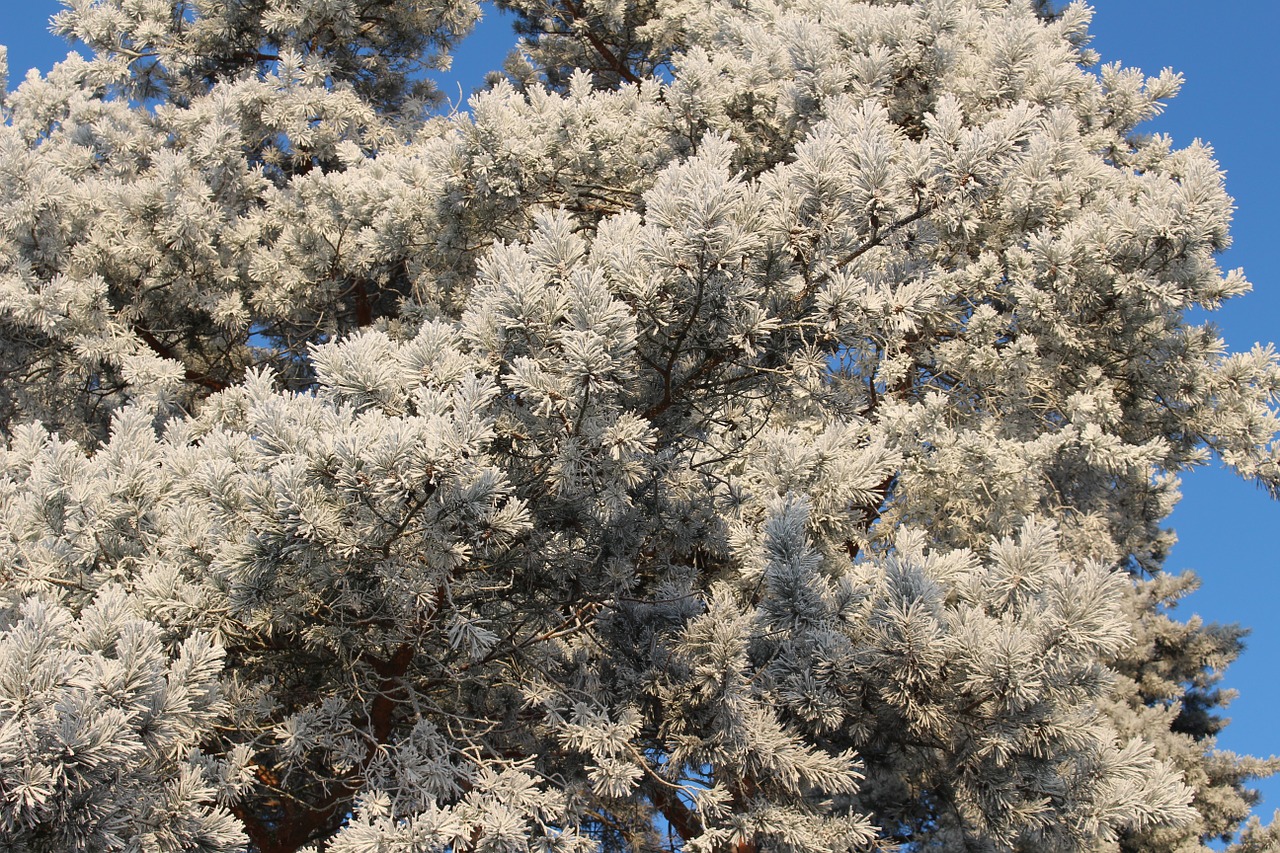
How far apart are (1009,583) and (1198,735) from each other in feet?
32.7

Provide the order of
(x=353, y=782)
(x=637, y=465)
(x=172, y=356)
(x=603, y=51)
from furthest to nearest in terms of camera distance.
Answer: (x=603, y=51) → (x=172, y=356) → (x=353, y=782) → (x=637, y=465)

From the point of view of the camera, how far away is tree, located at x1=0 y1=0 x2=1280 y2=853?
141 inches

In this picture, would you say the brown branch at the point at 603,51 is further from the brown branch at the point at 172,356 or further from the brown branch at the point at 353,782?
the brown branch at the point at 353,782

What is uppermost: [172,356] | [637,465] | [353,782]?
[172,356]

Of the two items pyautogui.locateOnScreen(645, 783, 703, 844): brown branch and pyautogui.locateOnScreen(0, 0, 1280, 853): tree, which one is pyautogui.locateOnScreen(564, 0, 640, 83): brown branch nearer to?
pyautogui.locateOnScreen(0, 0, 1280, 853): tree

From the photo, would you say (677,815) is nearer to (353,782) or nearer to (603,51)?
(353,782)

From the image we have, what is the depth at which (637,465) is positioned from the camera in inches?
148

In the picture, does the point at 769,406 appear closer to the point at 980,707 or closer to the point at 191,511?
the point at 980,707

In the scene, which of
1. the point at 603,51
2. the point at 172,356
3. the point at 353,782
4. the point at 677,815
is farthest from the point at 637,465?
the point at 603,51

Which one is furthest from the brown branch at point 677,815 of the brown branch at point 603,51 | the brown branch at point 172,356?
the brown branch at point 603,51

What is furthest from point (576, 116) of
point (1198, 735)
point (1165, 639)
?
point (1198, 735)

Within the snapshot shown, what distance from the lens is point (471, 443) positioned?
336 centimetres

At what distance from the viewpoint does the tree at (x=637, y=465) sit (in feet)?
11.8

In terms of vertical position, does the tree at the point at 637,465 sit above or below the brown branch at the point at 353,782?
above
